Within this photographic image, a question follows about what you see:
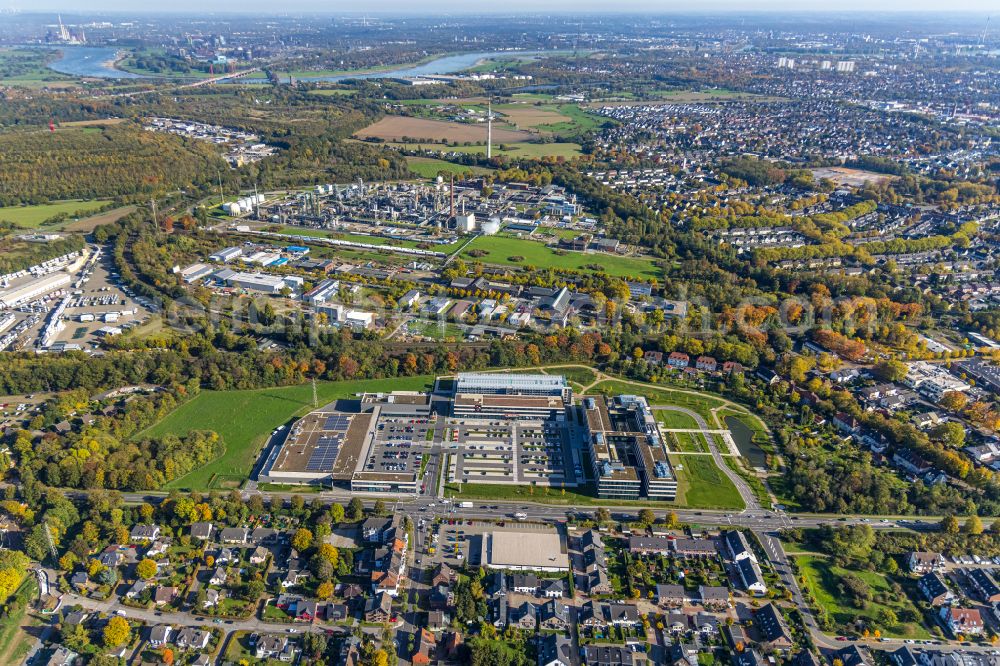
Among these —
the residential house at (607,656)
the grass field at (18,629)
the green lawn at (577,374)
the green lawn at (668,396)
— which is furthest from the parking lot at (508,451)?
the grass field at (18,629)

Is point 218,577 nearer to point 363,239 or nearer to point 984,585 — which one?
point 984,585

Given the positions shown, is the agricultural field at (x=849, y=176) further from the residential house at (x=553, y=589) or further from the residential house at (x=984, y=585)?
the residential house at (x=553, y=589)

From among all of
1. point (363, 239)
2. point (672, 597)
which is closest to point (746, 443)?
point (672, 597)

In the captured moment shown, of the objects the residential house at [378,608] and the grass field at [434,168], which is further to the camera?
the grass field at [434,168]

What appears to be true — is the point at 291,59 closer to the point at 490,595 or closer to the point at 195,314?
the point at 195,314

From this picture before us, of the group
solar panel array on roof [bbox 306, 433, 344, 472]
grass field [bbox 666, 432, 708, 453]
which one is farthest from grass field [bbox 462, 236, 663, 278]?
solar panel array on roof [bbox 306, 433, 344, 472]

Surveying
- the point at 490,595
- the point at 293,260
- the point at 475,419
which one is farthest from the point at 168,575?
the point at 293,260
